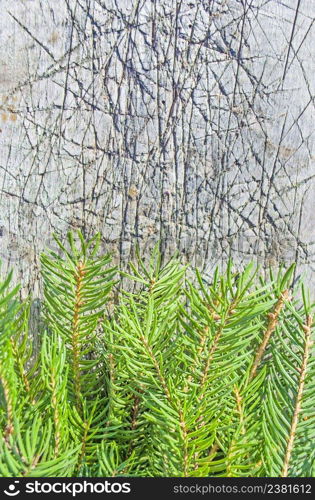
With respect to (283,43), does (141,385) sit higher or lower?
lower

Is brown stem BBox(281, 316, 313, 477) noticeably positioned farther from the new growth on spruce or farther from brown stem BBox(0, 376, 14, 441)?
brown stem BBox(0, 376, 14, 441)

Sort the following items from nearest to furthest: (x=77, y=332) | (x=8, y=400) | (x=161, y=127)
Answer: (x=8, y=400), (x=77, y=332), (x=161, y=127)

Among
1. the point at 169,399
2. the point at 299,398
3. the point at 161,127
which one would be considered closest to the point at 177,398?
the point at 169,399

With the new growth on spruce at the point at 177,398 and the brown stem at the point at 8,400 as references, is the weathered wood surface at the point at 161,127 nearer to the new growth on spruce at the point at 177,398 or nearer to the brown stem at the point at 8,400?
the new growth on spruce at the point at 177,398

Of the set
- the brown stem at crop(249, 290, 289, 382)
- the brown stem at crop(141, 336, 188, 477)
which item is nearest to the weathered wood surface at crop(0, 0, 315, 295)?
the brown stem at crop(249, 290, 289, 382)

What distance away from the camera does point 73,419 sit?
672 mm

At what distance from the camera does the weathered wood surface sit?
2.73ft

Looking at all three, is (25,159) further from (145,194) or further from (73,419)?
(73,419)

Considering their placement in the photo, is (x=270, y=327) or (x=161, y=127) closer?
(x=270, y=327)

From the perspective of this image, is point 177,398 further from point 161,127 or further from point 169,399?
point 161,127

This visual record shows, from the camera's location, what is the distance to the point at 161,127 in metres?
0.85

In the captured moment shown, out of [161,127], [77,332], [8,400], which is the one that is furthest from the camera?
[161,127]

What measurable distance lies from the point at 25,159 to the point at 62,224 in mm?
107
